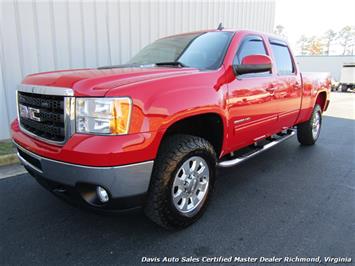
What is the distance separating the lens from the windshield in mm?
3141

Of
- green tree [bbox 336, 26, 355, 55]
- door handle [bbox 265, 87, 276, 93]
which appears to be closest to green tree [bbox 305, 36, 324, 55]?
green tree [bbox 336, 26, 355, 55]

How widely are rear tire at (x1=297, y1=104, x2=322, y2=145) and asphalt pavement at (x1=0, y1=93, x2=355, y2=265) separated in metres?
1.63

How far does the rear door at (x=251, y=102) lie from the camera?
10.3 ft

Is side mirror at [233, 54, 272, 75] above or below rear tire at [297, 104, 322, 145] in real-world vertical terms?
above

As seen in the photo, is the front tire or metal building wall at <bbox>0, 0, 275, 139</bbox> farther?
metal building wall at <bbox>0, 0, 275, 139</bbox>

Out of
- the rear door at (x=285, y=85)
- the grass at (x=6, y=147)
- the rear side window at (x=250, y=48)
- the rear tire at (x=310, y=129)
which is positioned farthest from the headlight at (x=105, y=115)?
the rear tire at (x=310, y=129)

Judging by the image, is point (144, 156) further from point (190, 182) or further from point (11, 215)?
point (11, 215)

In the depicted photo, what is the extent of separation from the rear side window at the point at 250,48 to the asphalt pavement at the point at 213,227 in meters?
1.60

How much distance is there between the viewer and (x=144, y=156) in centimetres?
222

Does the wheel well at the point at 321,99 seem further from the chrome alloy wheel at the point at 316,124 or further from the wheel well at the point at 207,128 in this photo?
the wheel well at the point at 207,128

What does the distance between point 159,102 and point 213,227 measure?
1324mm

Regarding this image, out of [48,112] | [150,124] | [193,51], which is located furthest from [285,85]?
[48,112]

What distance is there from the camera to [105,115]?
83.2 inches

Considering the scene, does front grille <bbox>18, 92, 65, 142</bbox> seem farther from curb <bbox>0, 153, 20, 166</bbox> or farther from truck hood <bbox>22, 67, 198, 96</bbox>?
curb <bbox>0, 153, 20, 166</bbox>
